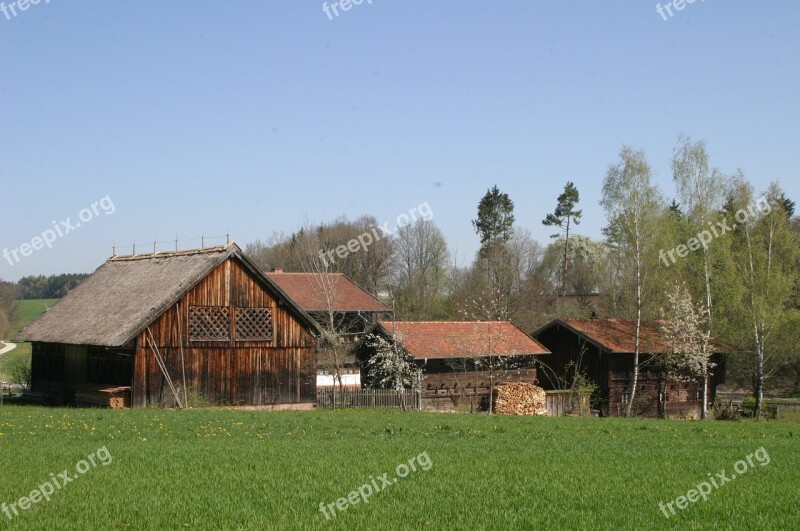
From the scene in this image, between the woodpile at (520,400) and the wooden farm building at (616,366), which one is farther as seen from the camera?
the wooden farm building at (616,366)

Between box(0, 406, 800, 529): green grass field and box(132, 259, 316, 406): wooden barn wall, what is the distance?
964cm

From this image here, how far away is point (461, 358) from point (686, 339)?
44.4 feet

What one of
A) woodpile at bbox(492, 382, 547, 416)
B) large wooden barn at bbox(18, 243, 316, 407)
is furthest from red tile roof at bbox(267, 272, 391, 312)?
large wooden barn at bbox(18, 243, 316, 407)

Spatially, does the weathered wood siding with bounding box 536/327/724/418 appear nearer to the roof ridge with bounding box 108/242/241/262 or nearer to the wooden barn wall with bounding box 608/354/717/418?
the wooden barn wall with bounding box 608/354/717/418

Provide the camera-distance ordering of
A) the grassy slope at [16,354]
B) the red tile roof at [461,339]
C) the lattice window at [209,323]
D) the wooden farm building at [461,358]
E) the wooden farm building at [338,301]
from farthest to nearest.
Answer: the grassy slope at [16,354], the wooden farm building at [338,301], the red tile roof at [461,339], the wooden farm building at [461,358], the lattice window at [209,323]

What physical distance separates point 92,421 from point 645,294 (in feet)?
118

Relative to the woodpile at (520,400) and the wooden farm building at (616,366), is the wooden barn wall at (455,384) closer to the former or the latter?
the woodpile at (520,400)

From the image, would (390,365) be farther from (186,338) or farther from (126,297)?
(126,297)

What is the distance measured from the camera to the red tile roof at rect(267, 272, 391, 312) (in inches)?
2344

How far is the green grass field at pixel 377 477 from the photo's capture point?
38.4 ft

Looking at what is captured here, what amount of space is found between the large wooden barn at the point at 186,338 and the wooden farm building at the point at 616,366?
745 inches

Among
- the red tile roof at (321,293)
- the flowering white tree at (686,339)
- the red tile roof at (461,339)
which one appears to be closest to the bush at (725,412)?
the flowering white tree at (686,339)

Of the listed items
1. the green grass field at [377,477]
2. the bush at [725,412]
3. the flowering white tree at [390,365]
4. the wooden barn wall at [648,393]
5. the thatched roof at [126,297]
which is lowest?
the bush at [725,412]

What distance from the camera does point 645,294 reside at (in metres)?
51.4
